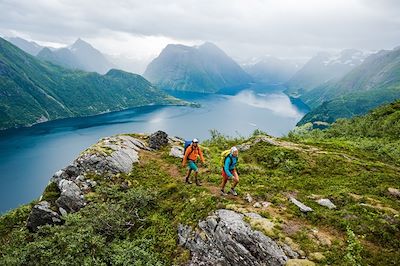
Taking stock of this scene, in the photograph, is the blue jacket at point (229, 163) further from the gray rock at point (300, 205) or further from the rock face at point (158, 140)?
the rock face at point (158, 140)

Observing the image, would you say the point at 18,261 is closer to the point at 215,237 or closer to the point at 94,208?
the point at 94,208

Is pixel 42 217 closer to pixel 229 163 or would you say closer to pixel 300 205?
pixel 229 163

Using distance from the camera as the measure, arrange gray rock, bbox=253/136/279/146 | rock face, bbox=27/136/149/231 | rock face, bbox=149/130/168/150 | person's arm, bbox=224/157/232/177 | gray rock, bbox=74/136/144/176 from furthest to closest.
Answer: rock face, bbox=149/130/168/150 < gray rock, bbox=253/136/279/146 < gray rock, bbox=74/136/144/176 < rock face, bbox=27/136/149/231 < person's arm, bbox=224/157/232/177

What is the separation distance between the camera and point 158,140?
1454 inches

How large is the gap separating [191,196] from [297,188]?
816cm

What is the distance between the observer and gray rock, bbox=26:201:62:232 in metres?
25.2

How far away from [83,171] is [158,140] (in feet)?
35.0

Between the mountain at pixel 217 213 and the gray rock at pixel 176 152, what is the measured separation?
0.91 m

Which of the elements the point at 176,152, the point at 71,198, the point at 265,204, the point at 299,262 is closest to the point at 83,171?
the point at 71,198

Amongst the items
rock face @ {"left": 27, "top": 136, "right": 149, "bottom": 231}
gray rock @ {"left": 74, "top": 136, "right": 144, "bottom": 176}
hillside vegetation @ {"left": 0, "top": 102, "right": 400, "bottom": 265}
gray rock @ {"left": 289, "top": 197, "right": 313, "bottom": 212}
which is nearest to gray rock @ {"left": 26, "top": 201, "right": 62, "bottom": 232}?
rock face @ {"left": 27, "top": 136, "right": 149, "bottom": 231}

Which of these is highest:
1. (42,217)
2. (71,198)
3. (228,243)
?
(228,243)

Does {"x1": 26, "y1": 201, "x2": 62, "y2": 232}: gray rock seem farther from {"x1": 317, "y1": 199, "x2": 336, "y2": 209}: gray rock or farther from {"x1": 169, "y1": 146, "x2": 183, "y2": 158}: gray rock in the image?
{"x1": 317, "y1": 199, "x2": 336, "y2": 209}: gray rock

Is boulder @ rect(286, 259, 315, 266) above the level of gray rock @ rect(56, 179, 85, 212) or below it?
above

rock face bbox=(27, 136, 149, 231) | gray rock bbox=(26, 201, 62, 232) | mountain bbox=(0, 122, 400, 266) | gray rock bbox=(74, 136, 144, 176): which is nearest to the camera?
mountain bbox=(0, 122, 400, 266)
